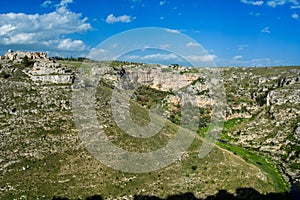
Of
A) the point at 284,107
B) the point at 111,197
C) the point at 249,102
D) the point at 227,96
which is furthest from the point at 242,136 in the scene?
the point at 111,197

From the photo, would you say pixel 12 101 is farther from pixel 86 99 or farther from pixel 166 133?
pixel 166 133

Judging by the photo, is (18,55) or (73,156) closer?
(73,156)

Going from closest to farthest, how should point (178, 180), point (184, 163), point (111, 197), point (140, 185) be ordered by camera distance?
point (111, 197), point (140, 185), point (178, 180), point (184, 163)

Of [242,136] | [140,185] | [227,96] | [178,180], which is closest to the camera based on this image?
[140,185]

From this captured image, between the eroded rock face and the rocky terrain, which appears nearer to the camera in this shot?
the rocky terrain

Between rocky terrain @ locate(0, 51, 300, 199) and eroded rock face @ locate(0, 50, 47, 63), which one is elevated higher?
eroded rock face @ locate(0, 50, 47, 63)

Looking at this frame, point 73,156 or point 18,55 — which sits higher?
point 18,55

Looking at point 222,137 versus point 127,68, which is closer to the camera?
point 222,137

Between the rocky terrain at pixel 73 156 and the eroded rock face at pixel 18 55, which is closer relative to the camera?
the rocky terrain at pixel 73 156

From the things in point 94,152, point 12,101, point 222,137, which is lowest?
point 222,137

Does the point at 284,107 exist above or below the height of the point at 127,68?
below

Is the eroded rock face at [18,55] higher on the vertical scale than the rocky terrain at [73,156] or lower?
higher
